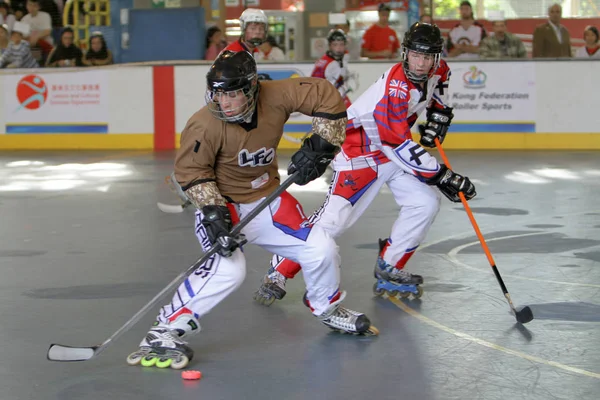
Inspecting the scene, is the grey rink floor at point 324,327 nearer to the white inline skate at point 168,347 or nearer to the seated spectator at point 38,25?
the white inline skate at point 168,347

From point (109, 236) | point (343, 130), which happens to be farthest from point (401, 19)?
point (343, 130)

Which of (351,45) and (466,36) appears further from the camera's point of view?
(351,45)

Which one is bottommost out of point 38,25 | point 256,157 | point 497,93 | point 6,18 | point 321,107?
point 497,93

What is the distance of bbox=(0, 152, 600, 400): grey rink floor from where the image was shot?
4465 mm

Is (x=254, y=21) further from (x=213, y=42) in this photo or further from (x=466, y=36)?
(x=213, y=42)

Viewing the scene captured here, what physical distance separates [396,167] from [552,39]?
33.2 ft

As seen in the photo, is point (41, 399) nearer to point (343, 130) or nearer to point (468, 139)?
point (343, 130)

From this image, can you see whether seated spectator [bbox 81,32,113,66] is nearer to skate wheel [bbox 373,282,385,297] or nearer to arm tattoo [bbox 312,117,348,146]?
skate wheel [bbox 373,282,385,297]

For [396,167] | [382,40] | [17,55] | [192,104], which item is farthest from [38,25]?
[396,167]

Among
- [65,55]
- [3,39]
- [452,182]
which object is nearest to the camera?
[452,182]

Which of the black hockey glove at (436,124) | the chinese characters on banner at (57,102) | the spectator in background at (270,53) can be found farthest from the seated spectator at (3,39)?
the black hockey glove at (436,124)

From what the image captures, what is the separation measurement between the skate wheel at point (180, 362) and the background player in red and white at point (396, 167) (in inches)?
51.8

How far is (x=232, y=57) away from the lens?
4.71 m

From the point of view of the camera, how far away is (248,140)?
15.8ft
